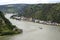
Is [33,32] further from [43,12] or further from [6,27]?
[43,12]

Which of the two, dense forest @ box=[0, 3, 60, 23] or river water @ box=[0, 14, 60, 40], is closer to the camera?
river water @ box=[0, 14, 60, 40]

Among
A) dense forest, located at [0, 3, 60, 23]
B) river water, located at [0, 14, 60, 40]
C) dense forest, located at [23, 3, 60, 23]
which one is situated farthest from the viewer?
dense forest, located at [23, 3, 60, 23]

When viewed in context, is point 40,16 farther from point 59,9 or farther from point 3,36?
point 3,36

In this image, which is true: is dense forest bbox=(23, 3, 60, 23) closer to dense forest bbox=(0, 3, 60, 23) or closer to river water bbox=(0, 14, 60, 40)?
dense forest bbox=(0, 3, 60, 23)

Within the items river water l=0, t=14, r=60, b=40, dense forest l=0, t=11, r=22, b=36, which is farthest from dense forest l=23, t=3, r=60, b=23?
dense forest l=0, t=11, r=22, b=36

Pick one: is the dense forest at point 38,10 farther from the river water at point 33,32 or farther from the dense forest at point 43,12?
the river water at point 33,32

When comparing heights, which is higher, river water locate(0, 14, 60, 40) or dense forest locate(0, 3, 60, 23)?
dense forest locate(0, 3, 60, 23)

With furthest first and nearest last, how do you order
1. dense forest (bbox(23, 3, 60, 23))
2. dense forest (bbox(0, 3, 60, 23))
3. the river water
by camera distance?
dense forest (bbox(23, 3, 60, 23)), dense forest (bbox(0, 3, 60, 23)), the river water
